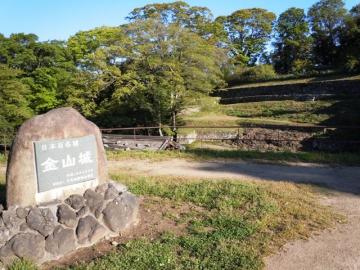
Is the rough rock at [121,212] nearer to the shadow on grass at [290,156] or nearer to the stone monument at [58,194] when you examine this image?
the stone monument at [58,194]

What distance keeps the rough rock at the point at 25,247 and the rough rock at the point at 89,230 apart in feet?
1.56

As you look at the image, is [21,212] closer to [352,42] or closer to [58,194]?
[58,194]

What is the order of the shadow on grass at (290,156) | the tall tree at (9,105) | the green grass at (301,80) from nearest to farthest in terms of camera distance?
the shadow on grass at (290,156), the tall tree at (9,105), the green grass at (301,80)

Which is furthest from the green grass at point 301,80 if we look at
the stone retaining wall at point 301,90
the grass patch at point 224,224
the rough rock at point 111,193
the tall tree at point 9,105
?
the rough rock at point 111,193

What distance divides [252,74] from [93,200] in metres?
36.9

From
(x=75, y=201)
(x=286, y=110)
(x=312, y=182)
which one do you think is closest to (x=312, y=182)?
(x=312, y=182)

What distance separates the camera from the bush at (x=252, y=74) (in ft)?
127

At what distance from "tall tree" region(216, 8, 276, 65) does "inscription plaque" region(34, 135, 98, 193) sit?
42527 mm

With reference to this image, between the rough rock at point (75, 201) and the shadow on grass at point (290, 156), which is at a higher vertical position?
the rough rock at point (75, 201)

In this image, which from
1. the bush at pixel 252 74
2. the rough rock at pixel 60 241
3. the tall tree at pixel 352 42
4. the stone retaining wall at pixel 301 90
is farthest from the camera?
the bush at pixel 252 74

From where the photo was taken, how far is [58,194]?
4.88 metres

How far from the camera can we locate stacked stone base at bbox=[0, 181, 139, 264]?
431 centimetres

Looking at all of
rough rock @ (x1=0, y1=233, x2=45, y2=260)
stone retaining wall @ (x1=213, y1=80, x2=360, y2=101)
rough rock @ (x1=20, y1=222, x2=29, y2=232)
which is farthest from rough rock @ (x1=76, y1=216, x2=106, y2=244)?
stone retaining wall @ (x1=213, y1=80, x2=360, y2=101)

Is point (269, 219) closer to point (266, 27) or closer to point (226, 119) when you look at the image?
point (226, 119)
